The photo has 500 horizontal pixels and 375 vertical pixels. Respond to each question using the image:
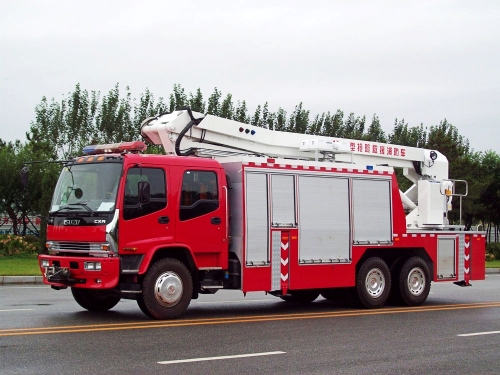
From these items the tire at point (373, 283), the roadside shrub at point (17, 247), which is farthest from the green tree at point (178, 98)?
the tire at point (373, 283)

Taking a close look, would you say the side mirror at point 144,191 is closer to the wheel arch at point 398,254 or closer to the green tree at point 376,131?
the wheel arch at point 398,254

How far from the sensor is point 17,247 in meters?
28.4

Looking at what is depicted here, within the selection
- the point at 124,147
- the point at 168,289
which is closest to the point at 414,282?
the point at 168,289

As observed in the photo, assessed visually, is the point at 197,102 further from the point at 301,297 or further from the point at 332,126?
the point at 301,297

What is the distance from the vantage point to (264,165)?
44.4 ft

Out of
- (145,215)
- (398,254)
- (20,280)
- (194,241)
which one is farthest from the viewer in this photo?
(20,280)

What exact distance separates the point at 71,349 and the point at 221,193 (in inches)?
176

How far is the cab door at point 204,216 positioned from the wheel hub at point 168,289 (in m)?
0.58

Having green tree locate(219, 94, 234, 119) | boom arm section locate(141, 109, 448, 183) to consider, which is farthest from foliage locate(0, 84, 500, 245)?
boom arm section locate(141, 109, 448, 183)

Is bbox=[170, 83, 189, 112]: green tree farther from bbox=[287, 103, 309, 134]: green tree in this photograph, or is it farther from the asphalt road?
the asphalt road

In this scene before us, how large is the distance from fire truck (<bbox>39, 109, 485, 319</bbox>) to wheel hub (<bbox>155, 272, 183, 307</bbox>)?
17mm

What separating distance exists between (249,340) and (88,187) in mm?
3851

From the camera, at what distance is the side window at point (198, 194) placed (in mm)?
12688

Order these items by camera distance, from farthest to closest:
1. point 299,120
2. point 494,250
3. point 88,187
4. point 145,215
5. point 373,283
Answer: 1. point 299,120
2. point 494,250
3. point 373,283
4. point 88,187
5. point 145,215
